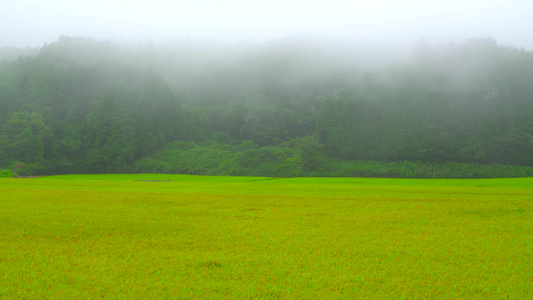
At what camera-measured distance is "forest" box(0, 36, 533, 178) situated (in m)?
43.5

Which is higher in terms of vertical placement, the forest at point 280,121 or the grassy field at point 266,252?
the forest at point 280,121

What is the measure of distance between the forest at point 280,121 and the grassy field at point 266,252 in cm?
3233

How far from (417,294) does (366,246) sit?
2.31 metres

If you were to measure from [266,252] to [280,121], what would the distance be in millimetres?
57967

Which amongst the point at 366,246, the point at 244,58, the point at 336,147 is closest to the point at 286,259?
the point at 366,246

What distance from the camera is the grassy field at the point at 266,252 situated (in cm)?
467

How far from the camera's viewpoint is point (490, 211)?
450 inches

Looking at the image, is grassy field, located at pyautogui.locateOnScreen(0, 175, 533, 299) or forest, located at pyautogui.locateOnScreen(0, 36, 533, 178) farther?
forest, located at pyautogui.locateOnScreen(0, 36, 533, 178)

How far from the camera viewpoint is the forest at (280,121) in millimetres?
43500

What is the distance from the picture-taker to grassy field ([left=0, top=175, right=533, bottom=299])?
4672mm

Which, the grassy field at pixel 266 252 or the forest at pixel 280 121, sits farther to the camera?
the forest at pixel 280 121

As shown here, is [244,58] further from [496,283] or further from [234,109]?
[496,283]

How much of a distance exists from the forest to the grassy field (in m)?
32.3

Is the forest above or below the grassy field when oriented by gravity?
above
